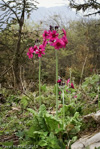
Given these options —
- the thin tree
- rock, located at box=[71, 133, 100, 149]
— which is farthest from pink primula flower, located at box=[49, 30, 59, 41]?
the thin tree

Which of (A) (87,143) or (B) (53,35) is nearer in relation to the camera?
(A) (87,143)

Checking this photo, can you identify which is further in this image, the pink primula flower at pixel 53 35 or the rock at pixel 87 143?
the pink primula flower at pixel 53 35

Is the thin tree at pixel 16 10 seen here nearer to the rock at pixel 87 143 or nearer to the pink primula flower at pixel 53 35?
the pink primula flower at pixel 53 35

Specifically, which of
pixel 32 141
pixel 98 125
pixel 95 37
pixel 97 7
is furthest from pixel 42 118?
pixel 95 37

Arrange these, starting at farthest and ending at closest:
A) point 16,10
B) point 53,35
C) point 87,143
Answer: point 16,10 → point 53,35 → point 87,143

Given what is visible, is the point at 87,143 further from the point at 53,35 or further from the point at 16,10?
the point at 16,10

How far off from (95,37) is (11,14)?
38.0 ft

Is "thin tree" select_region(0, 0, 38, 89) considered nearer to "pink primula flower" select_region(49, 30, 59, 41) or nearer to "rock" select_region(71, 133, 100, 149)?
"pink primula flower" select_region(49, 30, 59, 41)

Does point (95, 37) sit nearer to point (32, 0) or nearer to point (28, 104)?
point (32, 0)

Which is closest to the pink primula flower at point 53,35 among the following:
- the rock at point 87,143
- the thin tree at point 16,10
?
the rock at point 87,143

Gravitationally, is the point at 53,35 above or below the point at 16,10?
below

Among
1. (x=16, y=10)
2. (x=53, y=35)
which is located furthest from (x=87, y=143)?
(x=16, y=10)

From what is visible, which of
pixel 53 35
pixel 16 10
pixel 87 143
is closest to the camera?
pixel 87 143

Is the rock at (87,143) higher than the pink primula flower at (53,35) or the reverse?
the reverse
